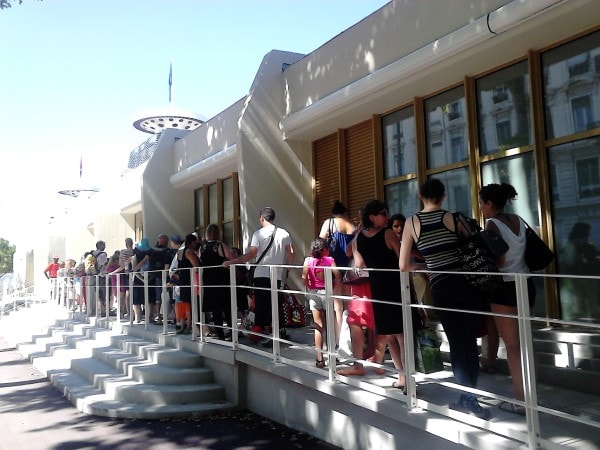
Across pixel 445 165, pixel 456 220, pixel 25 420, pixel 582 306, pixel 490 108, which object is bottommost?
pixel 25 420

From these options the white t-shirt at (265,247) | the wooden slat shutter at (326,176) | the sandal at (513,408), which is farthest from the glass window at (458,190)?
the sandal at (513,408)

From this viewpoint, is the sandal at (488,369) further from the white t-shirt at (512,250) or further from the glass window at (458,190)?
the glass window at (458,190)

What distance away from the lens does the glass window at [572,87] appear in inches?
212

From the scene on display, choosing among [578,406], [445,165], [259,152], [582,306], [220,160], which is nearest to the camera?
[578,406]

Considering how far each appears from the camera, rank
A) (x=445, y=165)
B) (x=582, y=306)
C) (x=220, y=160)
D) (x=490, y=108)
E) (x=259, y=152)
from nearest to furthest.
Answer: (x=582, y=306), (x=490, y=108), (x=445, y=165), (x=259, y=152), (x=220, y=160)

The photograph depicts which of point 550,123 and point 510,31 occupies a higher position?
point 510,31

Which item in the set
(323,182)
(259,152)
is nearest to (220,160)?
(259,152)

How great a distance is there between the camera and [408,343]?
377 centimetres

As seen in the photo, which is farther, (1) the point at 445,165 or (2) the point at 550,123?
(1) the point at 445,165

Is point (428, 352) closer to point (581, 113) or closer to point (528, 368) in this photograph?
point (528, 368)

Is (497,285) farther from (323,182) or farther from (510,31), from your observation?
(323,182)

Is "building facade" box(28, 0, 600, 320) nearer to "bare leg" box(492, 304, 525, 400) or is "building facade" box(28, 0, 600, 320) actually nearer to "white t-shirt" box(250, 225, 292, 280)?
"bare leg" box(492, 304, 525, 400)

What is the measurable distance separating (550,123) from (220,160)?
687 centimetres

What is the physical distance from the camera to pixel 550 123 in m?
5.79
